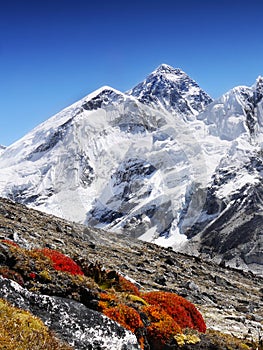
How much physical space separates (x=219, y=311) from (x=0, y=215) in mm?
19282

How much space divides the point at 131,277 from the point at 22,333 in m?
20.7

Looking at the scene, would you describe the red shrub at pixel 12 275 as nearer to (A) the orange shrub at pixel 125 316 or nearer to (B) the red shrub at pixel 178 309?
(A) the orange shrub at pixel 125 316

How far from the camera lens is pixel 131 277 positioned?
95.5ft

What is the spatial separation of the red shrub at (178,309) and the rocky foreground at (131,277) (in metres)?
0.72

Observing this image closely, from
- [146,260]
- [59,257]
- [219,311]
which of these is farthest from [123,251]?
[59,257]

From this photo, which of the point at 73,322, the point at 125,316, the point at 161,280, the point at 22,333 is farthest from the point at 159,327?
the point at 161,280

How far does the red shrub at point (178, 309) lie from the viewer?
14.5 meters

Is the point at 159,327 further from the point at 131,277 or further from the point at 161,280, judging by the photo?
the point at 161,280

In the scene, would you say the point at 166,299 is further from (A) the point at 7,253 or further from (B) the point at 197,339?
(A) the point at 7,253

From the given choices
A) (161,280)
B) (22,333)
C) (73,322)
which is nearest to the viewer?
(22,333)

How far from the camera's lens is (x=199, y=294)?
28.1 m

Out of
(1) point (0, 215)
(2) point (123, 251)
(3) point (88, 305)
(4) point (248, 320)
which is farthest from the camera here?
(2) point (123, 251)

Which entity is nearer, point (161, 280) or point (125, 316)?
point (125, 316)

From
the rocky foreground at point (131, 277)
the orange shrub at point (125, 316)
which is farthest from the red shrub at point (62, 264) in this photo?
the orange shrub at point (125, 316)
